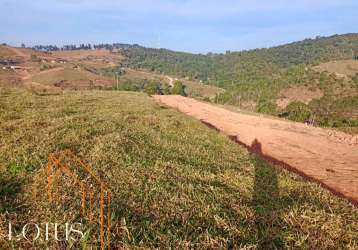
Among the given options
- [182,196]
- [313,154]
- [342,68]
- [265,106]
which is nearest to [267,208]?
[182,196]

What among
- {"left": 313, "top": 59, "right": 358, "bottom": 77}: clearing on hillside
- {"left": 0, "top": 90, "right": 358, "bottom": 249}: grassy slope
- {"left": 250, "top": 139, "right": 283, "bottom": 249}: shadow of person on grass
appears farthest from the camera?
{"left": 313, "top": 59, "right": 358, "bottom": 77}: clearing on hillside

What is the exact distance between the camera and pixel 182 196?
24.7 feet

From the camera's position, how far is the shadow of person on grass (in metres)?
6.06

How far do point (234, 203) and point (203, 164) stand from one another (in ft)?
11.4

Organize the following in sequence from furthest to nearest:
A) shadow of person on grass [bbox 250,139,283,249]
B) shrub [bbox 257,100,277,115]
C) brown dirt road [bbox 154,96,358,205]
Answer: shrub [bbox 257,100,277,115] < brown dirt road [bbox 154,96,358,205] < shadow of person on grass [bbox 250,139,283,249]

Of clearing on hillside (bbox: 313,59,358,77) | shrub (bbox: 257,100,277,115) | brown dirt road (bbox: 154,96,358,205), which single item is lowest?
shrub (bbox: 257,100,277,115)

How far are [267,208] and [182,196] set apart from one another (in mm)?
1976

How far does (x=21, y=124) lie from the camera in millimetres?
13469

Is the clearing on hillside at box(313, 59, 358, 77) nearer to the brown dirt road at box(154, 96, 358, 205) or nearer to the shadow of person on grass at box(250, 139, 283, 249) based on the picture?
the brown dirt road at box(154, 96, 358, 205)

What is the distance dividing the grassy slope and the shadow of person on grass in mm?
20

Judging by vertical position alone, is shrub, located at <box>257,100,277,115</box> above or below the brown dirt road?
below

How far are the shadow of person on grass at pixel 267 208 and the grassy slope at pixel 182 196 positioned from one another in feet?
0.06

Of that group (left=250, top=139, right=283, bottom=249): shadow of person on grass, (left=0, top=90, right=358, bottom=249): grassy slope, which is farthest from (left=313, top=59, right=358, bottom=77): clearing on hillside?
(left=0, top=90, right=358, bottom=249): grassy slope

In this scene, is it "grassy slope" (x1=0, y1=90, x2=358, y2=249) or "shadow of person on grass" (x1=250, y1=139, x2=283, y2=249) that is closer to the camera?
"grassy slope" (x1=0, y1=90, x2=358, y2=249)
